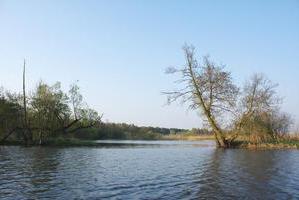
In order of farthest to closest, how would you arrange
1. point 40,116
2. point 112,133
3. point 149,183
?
point 112,133, point 40,116, point 149,183

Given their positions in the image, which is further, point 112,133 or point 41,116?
point 112,133

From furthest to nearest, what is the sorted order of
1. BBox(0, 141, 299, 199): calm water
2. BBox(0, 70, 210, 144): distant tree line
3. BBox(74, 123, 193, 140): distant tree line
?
BBox(74, 123, 193, 140): distant tree line < BBox(0, 70, 210, 144): distant tree line < BBox(0, 141, 299, 199): calm water

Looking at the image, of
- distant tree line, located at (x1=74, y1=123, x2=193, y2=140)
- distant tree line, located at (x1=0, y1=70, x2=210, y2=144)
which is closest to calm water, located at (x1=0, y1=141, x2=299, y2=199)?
distant tree line, located at (x1=0, y1=70, x2=210, y2=144)

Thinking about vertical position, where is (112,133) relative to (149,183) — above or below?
above

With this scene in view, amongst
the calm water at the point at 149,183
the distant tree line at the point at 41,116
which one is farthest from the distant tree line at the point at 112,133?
the calm water at the point at 149,183

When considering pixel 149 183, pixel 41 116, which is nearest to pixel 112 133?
pixel 41 116

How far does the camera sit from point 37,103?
66.7 m

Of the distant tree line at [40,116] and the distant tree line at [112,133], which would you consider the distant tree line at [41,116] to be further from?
the distant tree line at [112,133]

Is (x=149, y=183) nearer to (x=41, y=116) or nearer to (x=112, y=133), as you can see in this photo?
(x=41, y=116)

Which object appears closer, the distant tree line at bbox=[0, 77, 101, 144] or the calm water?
the calm water

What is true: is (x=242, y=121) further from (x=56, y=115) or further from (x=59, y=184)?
(x=59, y=184)

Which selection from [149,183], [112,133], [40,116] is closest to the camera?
[149,183]

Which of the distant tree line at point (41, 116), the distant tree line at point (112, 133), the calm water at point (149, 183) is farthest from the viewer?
the distant tree line at point (112, 133)

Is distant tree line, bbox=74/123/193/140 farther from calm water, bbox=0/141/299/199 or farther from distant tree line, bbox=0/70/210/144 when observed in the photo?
calm water, bbox=0/141/299/199
